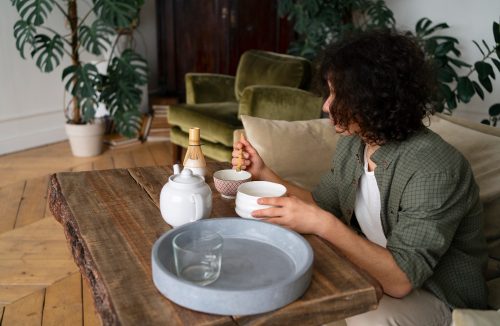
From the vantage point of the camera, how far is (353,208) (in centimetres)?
133

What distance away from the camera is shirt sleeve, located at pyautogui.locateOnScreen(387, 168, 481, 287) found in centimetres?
102

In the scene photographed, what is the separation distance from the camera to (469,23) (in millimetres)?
3162

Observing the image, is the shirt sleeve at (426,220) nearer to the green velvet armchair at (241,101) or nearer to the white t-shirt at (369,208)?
the white t-shirt at (369,208)

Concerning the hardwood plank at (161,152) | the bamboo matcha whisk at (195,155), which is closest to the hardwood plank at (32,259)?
the bamboo matcha whisk at (195,155)

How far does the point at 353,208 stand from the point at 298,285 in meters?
0.55

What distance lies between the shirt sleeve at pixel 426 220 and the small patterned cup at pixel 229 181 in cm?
39

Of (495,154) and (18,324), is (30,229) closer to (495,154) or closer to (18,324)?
(18,324)

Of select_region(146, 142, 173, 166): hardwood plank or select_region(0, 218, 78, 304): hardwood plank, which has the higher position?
select_region(0, 218, 78, 304): hardwood plank

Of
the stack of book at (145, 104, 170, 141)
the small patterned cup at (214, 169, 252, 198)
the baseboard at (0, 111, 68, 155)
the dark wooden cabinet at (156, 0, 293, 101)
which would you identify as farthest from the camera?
the dark wooden cabinet at (156, 0, 293, 101)

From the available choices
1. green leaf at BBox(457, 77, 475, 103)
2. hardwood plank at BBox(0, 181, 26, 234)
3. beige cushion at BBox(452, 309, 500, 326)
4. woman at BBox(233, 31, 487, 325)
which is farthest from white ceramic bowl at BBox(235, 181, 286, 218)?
green leaf at BBox(457, 77, 475, 103)

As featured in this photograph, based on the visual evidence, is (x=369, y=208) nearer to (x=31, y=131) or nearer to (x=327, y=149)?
(x=327, y=149)

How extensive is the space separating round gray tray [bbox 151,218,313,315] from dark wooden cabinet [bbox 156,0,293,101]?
361 cm

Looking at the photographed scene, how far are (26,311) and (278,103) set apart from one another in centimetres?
175

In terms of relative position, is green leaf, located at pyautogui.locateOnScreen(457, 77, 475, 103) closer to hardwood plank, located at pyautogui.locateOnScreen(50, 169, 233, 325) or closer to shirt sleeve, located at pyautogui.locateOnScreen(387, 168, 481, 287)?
shirt sleeve, located at pyautogui.locateOnScreen(387, 168, 481, 287)
